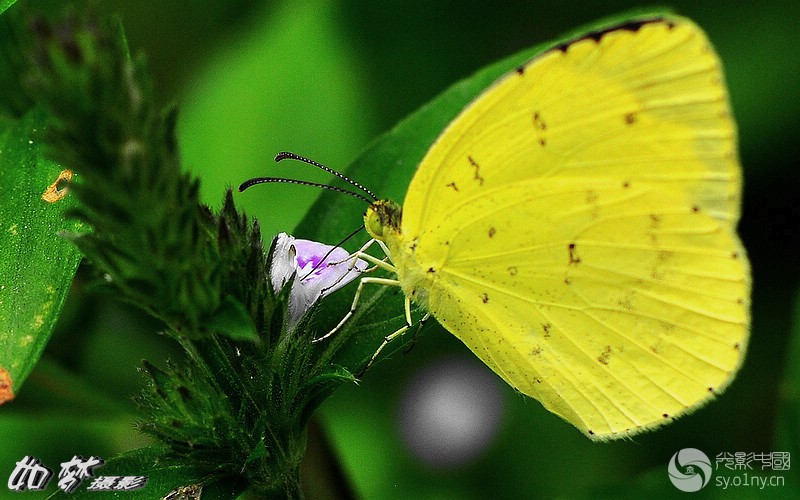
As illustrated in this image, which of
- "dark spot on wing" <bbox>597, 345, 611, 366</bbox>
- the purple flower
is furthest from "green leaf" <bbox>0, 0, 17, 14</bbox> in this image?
"dark spot on wing" <bbox>597, 345, 611, 366</bbox>

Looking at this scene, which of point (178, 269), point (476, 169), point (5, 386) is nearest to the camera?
point (178, 269)

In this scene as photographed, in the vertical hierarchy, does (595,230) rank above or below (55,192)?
below

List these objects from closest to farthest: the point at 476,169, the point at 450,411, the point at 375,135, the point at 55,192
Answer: the point at 55,192 → the point at 476,169 → the point at 375,135 → the point at 450,411

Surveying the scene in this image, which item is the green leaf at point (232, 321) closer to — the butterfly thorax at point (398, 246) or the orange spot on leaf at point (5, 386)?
the orange spot on leaf at point (5, 386)

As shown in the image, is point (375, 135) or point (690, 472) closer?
point (690, 472)

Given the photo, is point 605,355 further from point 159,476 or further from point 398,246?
point 159,476

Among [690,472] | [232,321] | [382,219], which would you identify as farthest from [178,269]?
[690,472]
